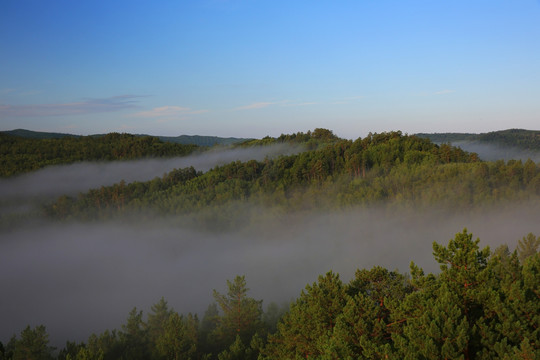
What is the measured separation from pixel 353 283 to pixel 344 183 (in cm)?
9245

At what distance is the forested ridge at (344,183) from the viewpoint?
83.2 metres

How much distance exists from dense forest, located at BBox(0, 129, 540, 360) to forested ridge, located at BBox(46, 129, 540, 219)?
37 centimetres

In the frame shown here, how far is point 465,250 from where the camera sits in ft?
58.2

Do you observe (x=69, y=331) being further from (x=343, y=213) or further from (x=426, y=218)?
(x=426, y=218)

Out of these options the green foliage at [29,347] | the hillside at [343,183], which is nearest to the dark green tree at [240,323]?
the green foliage at [29,347]

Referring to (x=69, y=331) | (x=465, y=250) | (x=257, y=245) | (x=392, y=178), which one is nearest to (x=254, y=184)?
(x=257, y=245)

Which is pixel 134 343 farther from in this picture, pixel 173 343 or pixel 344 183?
pixel 344 183

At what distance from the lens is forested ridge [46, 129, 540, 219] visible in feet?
273

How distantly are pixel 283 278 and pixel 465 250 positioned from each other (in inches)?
3806

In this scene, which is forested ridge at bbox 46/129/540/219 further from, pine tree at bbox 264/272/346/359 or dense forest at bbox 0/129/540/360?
pine tree at bbox 264/272/346/359

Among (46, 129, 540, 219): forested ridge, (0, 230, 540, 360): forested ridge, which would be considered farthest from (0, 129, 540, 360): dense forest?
(46, 129, 540, 219): forested ridge

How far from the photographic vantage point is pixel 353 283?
2492cm

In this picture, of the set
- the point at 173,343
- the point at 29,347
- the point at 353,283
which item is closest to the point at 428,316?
the point at 353,283

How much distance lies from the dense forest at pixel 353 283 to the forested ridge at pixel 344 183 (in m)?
0.37
